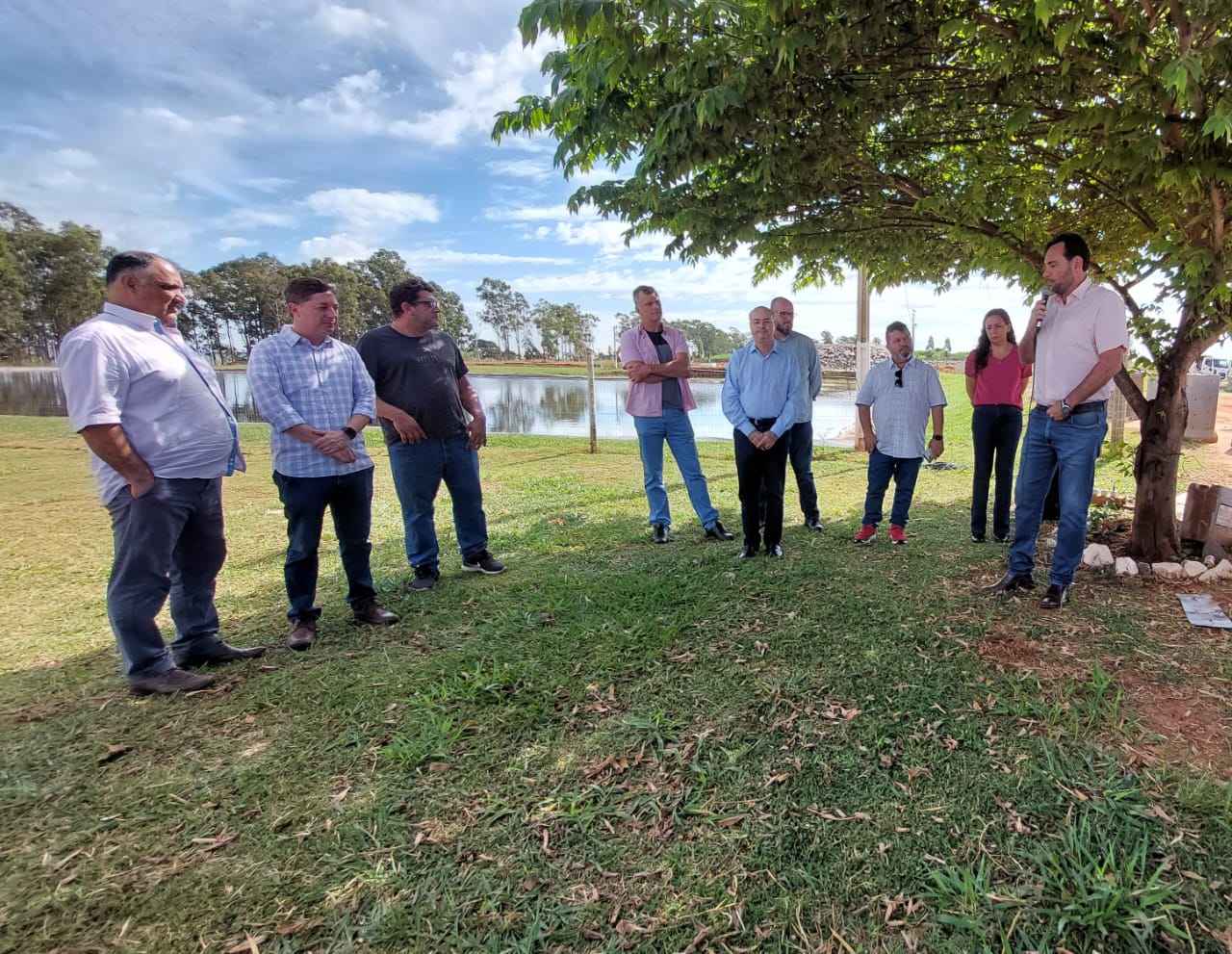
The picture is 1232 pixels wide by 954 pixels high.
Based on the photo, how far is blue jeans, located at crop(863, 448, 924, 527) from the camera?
16.4ft

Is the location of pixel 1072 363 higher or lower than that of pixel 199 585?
higher

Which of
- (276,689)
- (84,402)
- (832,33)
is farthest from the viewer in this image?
(276,689)

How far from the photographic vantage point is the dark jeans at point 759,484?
179 inches

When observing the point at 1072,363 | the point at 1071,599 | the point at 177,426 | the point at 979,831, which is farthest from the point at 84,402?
the point at 1071,599

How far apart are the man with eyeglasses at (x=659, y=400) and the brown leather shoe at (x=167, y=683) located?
131 inches

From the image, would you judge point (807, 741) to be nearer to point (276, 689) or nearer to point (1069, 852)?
point (1069, 852)

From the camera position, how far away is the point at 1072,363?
3400 millimetres

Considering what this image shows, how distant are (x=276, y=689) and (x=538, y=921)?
194cm

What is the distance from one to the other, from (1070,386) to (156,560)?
15.6ft

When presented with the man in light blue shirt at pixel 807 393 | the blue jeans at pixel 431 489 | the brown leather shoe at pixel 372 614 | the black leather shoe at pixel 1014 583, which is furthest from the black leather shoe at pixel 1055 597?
the brown leather shoe at pixel 372 614

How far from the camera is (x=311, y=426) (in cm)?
348

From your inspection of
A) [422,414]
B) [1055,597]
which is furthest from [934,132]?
[422,414]

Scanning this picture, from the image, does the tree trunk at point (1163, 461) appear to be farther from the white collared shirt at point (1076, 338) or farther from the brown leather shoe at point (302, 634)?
the brown leather shoe at point (302, 634)

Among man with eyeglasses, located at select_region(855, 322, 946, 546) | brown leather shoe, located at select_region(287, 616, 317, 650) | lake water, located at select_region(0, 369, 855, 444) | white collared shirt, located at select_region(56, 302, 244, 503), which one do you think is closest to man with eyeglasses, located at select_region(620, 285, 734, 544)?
man with eyeglasses, located at select_region(855, 322, 946, 546)
